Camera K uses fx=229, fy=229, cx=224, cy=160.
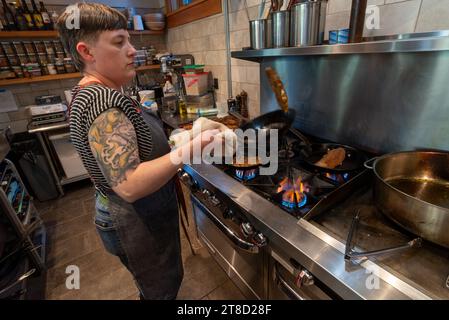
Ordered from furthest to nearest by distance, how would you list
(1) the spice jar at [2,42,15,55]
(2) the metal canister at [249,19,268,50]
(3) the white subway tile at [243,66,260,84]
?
(1) the spice jar at [2,42,15,55] → (3) the white subway tile at [243,66,260,84] → (2) the metal canister at [249,19,268,50]

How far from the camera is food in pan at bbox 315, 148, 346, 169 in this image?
37.0 inches

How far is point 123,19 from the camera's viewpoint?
0.65m

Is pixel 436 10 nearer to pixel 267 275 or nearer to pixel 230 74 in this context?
pixel 267 275

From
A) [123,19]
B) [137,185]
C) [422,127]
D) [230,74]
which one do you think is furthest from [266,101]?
[137,185]

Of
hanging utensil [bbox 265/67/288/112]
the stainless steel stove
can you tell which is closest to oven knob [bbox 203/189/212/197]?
the stainless steel stove

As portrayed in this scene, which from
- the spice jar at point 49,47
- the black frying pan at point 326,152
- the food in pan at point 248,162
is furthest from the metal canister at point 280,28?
the spice jar at point 49,47

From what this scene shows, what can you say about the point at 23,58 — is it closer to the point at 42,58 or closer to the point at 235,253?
the point at 42,58

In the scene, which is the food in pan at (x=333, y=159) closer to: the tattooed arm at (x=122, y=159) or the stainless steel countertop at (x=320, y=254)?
the stainless steel countertop at (x=320, y=254)

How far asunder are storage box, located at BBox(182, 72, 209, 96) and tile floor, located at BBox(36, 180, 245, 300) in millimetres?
1274

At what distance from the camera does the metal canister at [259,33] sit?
3.66 feet

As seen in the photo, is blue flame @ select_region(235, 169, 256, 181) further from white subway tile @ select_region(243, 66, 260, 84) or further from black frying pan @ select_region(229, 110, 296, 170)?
white subway tile @ select_region(243, 66, 260, 84)

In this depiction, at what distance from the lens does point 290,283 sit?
2.62ft

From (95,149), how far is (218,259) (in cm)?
111

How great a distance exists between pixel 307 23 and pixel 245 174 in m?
0.67
